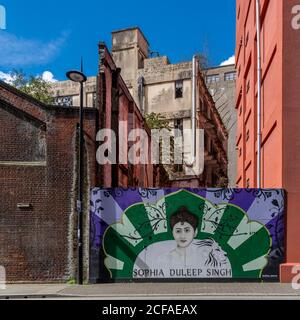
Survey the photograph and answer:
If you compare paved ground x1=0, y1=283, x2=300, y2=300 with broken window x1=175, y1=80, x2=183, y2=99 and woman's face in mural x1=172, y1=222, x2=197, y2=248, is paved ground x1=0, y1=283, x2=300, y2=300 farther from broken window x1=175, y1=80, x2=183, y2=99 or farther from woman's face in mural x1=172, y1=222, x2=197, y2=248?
broken window x1=175, y1=80, x2=183, y2=99

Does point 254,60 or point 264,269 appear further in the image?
point 254,60

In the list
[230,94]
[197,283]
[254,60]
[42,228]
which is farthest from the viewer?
[230,94]

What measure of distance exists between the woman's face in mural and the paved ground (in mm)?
1343

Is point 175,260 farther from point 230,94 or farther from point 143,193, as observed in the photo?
point 230,94

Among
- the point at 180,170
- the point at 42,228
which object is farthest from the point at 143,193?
the point at 180,170

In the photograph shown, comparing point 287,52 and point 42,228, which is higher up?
point 287,52

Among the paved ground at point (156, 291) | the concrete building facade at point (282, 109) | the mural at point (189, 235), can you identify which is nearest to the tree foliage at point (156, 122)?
the concrete building facade at point (282, 109)

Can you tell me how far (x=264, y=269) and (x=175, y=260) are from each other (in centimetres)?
278

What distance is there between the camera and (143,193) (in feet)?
57.3

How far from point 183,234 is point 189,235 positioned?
19 cm

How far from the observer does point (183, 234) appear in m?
17.3

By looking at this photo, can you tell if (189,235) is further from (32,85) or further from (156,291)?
(32,85)

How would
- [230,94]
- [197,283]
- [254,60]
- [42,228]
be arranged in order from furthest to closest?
[230,94] → [254,60] → [42,228] → [197,283]

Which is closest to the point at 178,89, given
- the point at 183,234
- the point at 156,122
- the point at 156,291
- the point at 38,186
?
the point at 156,122
